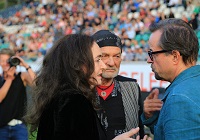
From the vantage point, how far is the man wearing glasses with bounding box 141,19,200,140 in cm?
192

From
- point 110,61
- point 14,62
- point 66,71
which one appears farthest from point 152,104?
point 14,62

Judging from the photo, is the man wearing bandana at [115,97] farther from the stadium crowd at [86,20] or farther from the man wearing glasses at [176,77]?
the stadium crowd at [86,20]

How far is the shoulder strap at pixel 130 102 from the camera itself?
129 inches

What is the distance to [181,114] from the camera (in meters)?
1.92

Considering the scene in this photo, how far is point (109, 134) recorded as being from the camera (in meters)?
3.18

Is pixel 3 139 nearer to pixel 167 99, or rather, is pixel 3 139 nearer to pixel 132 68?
pixel 167 99

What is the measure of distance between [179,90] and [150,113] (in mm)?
658

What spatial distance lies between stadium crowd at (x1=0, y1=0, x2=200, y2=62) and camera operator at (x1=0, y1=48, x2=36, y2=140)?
697 centimetres

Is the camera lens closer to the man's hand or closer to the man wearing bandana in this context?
the man wearing bandana

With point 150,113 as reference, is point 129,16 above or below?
above

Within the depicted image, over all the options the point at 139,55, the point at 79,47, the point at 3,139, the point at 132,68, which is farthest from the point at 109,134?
the point at 139,55

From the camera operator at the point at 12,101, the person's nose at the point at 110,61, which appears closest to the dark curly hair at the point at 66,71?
the person's nose at the point at 110,61

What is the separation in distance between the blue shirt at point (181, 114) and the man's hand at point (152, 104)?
0.49 m

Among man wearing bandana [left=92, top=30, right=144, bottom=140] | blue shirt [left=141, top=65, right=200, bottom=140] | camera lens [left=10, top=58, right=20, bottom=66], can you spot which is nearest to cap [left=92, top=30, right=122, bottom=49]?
man wearing bandana [left=92, top=30, right=144, bottom=140]
